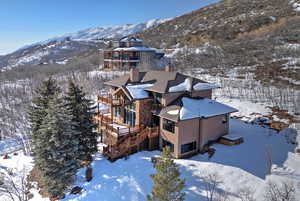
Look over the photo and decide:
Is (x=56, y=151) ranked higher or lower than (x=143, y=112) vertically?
lower

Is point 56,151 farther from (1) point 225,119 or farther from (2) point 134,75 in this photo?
(1) point 225,119

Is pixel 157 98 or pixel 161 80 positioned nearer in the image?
pixel 157 98

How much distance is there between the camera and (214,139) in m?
18.4

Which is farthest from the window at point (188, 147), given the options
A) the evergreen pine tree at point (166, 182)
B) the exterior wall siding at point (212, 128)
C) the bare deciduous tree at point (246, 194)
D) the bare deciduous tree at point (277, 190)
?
the evergreen pine tree at point (166, 182)

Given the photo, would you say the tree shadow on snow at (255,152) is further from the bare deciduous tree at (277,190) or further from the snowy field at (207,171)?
the bare deciduous tree at (277,190)

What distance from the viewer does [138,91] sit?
62.6ft

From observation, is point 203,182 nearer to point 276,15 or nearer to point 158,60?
point 158,60

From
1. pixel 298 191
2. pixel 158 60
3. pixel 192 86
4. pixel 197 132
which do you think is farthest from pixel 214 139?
pixel 158 60

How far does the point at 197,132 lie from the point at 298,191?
716cm

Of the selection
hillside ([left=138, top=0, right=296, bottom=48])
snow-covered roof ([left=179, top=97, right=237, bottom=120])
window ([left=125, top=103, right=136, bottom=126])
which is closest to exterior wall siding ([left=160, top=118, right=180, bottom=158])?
snow-covered roof ([left=179, top=97, right=237, bottom=120])

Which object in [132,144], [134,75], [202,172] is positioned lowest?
[202,172]

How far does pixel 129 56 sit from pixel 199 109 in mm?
36987

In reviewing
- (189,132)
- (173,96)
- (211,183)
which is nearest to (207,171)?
(211,183)

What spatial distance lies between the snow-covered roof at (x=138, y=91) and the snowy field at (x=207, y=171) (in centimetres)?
462
